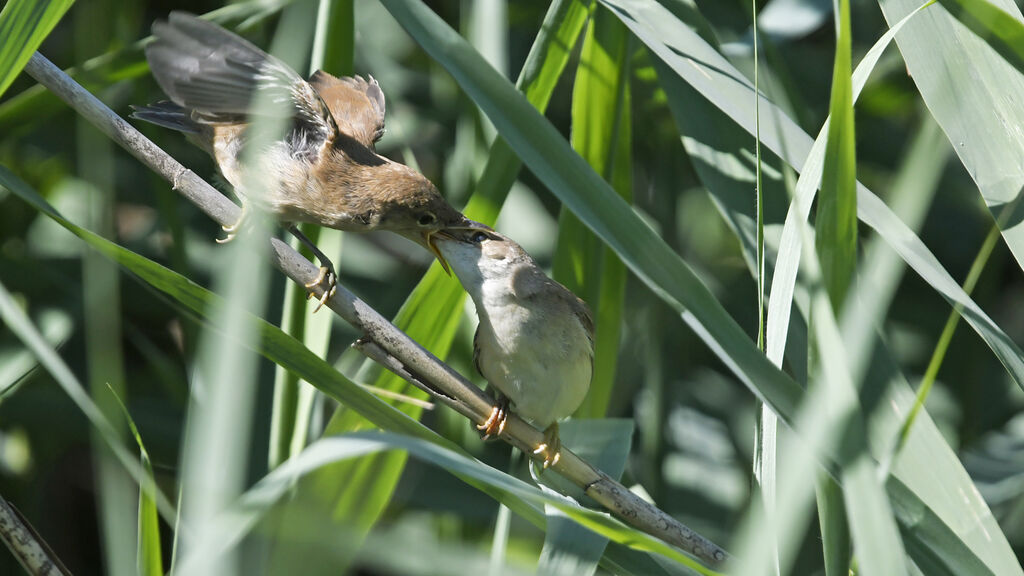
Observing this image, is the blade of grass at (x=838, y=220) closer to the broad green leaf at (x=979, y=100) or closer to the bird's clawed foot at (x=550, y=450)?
the broad green leaf at (x=979, y=100)

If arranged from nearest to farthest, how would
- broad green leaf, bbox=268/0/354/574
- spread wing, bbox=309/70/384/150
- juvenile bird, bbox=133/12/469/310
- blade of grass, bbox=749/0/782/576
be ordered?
1. blade of grass, bbox=749/0/782/576
2. juvenile bird, bbox=133/12/469/310
3. broad green leaf, bbox=268/0/354/574
4. spread wing, bbox=309/70/384/150

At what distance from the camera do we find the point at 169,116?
6.48ft

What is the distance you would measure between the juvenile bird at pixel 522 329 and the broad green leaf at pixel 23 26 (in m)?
0.82

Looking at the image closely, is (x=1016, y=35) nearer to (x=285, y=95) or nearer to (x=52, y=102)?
(x=285, y=95)

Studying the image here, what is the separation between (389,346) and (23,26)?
65cm

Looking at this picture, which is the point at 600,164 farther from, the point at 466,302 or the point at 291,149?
the point at 291,149

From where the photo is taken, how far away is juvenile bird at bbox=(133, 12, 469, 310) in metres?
1.57

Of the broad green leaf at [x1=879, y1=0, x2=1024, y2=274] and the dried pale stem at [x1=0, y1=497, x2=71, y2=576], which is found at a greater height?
the broad green leaf at [x1=879, y1=0, x2=1024, y2=274]

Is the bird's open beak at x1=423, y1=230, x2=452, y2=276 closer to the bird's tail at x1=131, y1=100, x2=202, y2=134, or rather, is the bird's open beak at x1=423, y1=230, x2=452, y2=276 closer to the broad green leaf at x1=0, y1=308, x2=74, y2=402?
the bird's tail at x1=131, y1=100, x2=202, y2=134

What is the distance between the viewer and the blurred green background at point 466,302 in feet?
6.81

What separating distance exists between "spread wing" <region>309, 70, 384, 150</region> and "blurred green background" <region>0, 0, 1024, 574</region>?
0.07m

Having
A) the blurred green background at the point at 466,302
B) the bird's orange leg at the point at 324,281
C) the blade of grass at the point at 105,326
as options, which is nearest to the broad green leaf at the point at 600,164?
the blurred green background at the point at 466,302

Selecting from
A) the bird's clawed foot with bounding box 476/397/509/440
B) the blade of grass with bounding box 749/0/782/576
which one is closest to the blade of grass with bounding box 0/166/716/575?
the blade of grass with bounding box 749/0/782/576

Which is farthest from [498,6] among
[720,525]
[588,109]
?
[720,525]
